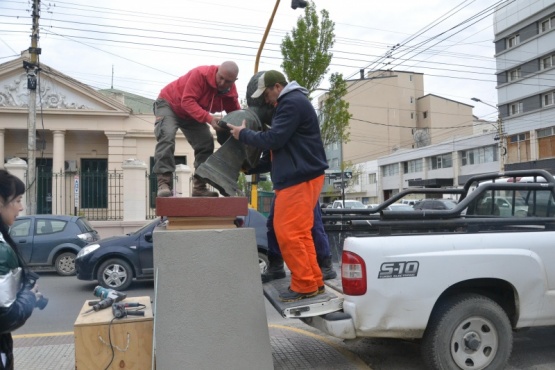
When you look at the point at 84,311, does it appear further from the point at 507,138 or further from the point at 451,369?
the point at 507,138

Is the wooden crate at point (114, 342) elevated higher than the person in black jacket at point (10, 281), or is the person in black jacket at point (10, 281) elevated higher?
the person in black jacket at point (10, 281)

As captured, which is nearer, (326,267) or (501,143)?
(326,267)

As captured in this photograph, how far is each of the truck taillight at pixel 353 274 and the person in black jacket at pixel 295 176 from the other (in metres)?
0.30

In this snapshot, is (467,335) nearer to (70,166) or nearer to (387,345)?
(387,345)

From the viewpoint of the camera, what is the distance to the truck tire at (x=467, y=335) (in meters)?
4.03

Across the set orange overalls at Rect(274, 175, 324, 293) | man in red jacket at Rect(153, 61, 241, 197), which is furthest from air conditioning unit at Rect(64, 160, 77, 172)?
orange overalls at Rect(274, 175, 324, 293)

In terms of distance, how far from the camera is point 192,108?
444cm

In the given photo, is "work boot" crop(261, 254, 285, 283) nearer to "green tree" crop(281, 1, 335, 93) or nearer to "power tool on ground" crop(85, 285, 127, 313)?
"power tool on ground" crop(85, 285, 127, 313)

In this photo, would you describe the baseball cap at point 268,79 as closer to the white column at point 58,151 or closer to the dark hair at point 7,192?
the dark hair at point 7,192

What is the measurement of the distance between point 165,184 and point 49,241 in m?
8.48

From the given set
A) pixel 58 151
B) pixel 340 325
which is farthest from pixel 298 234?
pixel 58 151

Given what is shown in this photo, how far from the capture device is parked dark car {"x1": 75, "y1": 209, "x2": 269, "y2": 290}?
31.6 feet

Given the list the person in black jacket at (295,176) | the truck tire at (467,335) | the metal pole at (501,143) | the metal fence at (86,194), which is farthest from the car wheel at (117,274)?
the metal pole at (501,143)

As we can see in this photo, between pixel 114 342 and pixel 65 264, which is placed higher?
pixel 114 342
